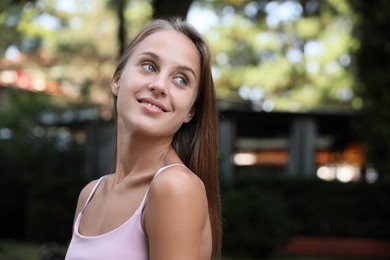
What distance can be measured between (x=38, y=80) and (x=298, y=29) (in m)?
11.8

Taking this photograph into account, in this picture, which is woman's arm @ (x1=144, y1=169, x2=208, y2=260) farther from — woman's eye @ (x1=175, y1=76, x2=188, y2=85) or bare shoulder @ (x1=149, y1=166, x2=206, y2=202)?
woman's eye @ (x1=175, y1=76, x2=188, y2=85)

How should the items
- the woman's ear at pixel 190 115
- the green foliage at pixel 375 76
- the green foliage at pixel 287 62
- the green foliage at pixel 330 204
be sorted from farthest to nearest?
1. the green foliage at pixel 287 62
2. the green foliage at pixel 330 204
3. the green foliage at pixel 375 76
4. the woman's ear at pixel 190 115

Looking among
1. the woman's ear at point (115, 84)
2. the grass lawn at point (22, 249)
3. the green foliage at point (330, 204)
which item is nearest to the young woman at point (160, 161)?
the woman's ear at point (115, 84)

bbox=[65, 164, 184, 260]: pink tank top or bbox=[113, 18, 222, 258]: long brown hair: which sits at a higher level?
bbox=[113, 18, 222, 258]: long brown hair

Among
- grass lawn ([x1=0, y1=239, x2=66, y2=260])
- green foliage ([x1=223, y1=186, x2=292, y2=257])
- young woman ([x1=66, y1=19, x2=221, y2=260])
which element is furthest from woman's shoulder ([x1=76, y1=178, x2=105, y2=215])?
grass lawn ([x1=0, y1=239, x2=66, y2=260])

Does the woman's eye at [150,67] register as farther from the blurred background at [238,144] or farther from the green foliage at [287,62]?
the green foliage at [287,62]

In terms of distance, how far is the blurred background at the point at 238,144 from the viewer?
535 inches

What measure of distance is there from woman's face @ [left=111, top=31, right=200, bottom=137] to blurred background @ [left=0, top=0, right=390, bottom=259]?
5.99 metres

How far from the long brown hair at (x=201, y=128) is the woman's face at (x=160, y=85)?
1.4 inches

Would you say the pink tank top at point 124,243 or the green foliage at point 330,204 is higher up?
the pink tank top at point 124,243

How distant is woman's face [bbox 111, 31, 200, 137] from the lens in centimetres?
182

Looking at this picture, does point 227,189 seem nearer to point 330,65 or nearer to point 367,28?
point 367,28

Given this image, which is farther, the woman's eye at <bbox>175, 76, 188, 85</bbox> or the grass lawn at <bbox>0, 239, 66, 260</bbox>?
the grass lawn at <bbox>0, 239, 66, 260</bbox>

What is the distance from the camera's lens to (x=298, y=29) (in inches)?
1211
